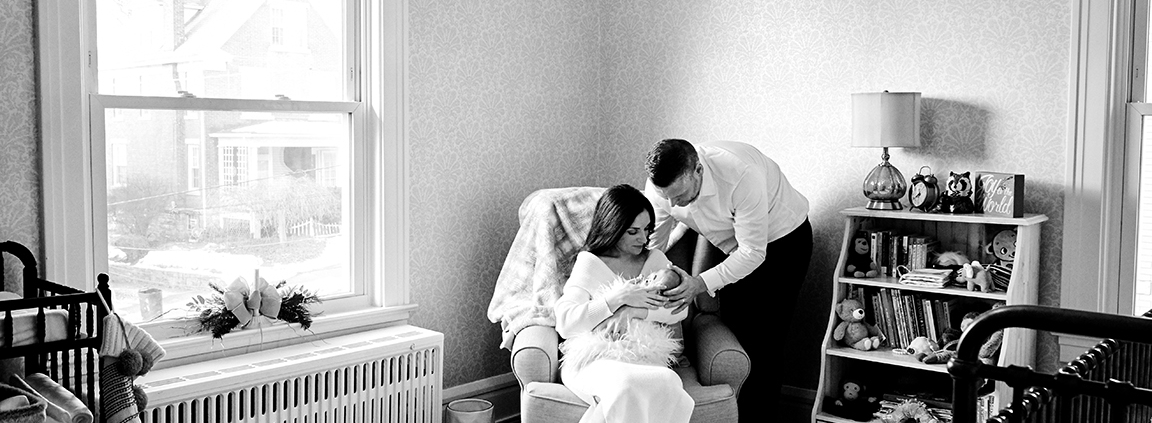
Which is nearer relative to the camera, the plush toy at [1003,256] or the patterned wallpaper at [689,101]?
the plush toy at [1003,256]

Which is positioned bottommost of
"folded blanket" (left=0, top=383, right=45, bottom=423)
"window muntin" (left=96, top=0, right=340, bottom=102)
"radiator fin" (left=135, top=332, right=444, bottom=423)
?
"radiator fin" (left=135, top=332, right=444, bottom=423)

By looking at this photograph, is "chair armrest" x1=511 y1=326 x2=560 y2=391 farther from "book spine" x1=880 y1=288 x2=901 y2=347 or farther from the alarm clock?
the alarm clock

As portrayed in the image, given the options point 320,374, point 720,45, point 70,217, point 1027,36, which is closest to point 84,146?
point 70,217

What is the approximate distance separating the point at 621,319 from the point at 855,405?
3.44 feet

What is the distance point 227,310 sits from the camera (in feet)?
10.3

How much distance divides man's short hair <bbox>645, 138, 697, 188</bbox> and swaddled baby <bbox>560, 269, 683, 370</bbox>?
0.35 metres

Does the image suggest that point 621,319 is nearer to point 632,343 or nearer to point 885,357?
point 632,343

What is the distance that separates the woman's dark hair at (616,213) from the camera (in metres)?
3.23

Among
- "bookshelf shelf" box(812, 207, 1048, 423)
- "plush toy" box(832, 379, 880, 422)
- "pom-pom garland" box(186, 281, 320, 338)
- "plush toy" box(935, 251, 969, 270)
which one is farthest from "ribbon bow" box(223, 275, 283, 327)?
"plush toy" box(935, 251, 969, 270)

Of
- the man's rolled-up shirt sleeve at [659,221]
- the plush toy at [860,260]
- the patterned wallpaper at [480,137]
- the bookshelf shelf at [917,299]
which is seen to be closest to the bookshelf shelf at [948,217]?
the bookshelf shelf at [917,299]

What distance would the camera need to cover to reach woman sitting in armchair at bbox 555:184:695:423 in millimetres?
2881

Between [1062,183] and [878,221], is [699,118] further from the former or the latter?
[1062,183]

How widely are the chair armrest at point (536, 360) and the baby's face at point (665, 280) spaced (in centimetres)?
41

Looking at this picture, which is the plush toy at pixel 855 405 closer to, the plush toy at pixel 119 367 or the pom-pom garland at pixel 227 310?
the pom-pom garland at pixel 227 310
